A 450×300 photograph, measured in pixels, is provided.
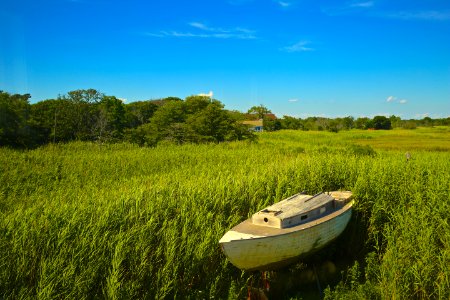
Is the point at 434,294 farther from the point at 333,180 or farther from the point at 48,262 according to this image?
the point at 48,262

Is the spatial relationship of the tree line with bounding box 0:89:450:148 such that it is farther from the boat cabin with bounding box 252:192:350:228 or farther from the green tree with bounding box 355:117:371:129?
the green tree with bounding box 355:117:371:129

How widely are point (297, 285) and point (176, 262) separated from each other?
2.10m

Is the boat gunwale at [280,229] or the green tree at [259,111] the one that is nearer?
the boat gunwale at [280,229]

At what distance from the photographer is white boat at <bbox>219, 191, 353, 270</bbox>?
14.3 ft

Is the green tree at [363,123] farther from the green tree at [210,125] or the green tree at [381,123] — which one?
the green tree at [210,125]

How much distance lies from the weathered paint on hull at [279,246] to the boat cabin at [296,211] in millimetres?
150

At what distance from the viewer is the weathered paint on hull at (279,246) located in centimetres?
434

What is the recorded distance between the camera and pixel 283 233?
14.8 feet

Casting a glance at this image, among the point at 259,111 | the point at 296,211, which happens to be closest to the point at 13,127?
the point at 296,211

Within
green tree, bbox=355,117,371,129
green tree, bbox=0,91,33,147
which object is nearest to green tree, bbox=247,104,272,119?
green tree, bbox=355,117,371,129

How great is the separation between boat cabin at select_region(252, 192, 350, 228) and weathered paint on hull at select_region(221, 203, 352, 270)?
150 millimetres

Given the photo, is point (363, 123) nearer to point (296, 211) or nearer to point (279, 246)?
point (296, 211)

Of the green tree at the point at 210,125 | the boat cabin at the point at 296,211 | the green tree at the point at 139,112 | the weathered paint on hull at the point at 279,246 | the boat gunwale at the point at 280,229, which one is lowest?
the weathered paint on hull at the point at 279,246

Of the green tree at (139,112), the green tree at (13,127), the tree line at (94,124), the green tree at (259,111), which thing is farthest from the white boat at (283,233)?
the green tree at (259,111)
